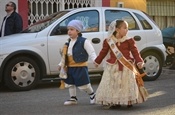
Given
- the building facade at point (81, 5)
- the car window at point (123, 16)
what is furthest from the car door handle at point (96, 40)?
the building facade at point (81, 5)

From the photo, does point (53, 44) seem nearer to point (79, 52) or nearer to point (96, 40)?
point (96, 40)

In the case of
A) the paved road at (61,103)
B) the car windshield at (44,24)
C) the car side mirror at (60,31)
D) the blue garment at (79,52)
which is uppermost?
the car windshield at (44,24)

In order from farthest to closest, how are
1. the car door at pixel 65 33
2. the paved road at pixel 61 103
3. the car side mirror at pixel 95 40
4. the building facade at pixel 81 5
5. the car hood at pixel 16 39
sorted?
Answer: the building facade at pixel 81 5, the car side mirror at pixel 95 40, the car door at pixel 65 33, the car hood at pixel 16 39, the paved road at pixel 61 103

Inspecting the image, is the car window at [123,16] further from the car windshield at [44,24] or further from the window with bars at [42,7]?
the window with bars at [42,7]

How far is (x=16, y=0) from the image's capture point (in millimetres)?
13195

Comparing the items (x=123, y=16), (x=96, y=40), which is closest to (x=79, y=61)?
(x=96, y=40)

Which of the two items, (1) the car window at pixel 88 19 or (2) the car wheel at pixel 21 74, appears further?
(1) the car window at pixel 88 19

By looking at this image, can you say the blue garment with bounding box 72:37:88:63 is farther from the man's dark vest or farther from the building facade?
the building facade

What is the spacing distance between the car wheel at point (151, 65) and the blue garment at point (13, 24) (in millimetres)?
2995

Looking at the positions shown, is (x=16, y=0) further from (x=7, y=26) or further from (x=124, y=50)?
(x=124, y=50)

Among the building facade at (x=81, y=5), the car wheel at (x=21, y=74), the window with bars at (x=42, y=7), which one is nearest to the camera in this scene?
the car wheel at (x=21, y=74)

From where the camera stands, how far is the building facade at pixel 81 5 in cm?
1330

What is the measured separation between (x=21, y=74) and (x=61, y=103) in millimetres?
1596

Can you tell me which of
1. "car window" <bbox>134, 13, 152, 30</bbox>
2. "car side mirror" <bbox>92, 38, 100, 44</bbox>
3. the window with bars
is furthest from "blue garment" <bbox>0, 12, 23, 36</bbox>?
the window with bars
